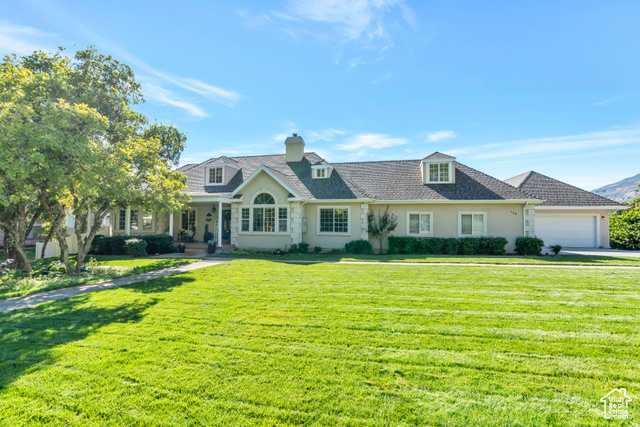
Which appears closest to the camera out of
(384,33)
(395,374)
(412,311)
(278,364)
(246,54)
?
(395,374)

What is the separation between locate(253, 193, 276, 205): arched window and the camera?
1705 cm

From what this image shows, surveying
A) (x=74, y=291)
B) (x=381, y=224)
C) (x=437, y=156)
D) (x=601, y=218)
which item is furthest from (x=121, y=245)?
(x=601, y=218)

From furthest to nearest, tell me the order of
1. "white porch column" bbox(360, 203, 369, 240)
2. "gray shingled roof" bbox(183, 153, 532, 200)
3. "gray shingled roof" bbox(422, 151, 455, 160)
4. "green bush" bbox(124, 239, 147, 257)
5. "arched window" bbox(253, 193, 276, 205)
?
"gray shingled roof" bbox(422, 151, 455, 160) → "gray shingled roof" bbox(183, 153, 532, 200) → "white porch column" bbox(360, 203, 369, 240) → "arched window" bbox(253, 193, 276, 205) → "green bush" bbox(124, 239, 147, 257)

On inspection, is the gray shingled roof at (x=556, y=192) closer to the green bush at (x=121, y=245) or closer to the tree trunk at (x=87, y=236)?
the green bush at (x=121, y=245)

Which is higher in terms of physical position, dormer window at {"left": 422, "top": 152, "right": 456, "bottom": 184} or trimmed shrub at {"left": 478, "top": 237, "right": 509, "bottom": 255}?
dormer window at {"left": 422, "top": 152, "right": 456, "bottom": 184}

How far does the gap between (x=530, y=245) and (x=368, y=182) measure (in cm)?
1000

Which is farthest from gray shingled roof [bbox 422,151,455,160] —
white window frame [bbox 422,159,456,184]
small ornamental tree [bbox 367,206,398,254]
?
small ornamental tree [bbox 367,206,398,254]

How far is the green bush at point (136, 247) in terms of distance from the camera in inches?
600

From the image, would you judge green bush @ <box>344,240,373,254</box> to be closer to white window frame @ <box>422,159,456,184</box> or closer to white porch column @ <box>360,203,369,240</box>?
white porch column @ <box>360,203,369,240</box>

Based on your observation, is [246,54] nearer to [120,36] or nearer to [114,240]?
[120,36]

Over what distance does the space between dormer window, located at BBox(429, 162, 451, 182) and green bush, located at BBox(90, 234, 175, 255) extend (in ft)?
55.1

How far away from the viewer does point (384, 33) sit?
11.1m

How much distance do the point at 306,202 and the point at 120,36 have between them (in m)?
11.2

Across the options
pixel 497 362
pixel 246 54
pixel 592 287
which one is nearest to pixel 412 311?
pixel 497 362
